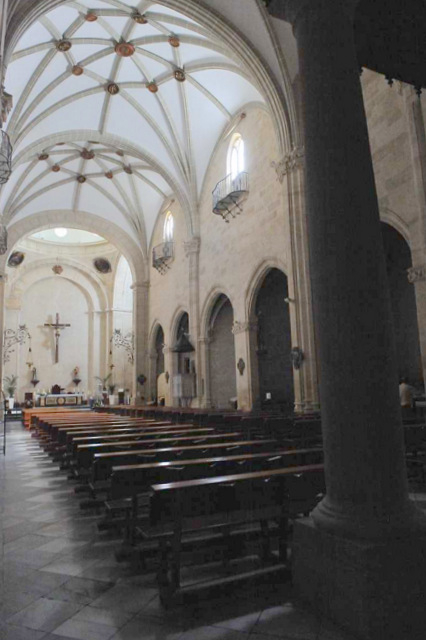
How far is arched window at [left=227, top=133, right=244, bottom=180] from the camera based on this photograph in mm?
17766

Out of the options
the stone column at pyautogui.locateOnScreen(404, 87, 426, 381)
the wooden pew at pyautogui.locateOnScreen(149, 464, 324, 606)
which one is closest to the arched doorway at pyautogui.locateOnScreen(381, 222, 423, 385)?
the stone column at pyautogui.locateOnScreen(404, 87, 426, 381)

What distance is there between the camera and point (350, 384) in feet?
9.83

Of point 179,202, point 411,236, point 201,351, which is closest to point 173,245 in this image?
point 179,202

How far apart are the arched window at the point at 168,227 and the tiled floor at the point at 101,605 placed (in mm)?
20418

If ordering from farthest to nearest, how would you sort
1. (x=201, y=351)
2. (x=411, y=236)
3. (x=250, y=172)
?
(x=201, y=351), (x=250, y=172), (x=411, y=236)

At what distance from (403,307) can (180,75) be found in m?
11.3

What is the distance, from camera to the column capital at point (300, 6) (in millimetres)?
3514

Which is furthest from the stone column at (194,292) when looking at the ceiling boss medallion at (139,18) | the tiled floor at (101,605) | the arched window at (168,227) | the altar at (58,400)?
the tiled floor at (101,605)

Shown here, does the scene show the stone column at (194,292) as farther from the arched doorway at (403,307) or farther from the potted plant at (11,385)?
the potted plant at (11,385)

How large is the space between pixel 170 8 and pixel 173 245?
11.3 metres

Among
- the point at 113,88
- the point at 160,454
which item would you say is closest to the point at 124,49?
the point at 113,88

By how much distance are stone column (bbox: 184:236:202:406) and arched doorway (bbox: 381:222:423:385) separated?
28.0 ft

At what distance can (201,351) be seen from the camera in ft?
64.4

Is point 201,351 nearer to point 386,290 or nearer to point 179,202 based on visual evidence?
point 179,202
